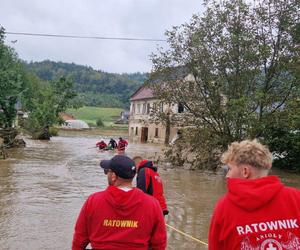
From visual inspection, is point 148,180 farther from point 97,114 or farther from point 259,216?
point 97,114

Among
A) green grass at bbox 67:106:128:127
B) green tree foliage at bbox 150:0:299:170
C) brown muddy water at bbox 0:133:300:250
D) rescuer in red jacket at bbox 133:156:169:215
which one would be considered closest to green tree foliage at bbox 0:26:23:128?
brown muddy water at bbox 0:133:300:250

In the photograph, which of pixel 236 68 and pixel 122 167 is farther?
pixel 236 68

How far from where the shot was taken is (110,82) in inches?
5846

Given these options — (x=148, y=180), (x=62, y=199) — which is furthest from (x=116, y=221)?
(x=62, y=199)

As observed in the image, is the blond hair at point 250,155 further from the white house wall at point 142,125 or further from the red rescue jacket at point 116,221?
the white house wall at point 142,125

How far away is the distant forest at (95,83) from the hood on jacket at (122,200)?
130545 mm

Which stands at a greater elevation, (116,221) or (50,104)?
(50,104)

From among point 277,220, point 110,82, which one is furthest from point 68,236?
point 110,82

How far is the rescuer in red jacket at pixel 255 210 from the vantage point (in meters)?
3.19

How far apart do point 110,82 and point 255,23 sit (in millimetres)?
127907

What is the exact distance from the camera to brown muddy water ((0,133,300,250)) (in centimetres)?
890

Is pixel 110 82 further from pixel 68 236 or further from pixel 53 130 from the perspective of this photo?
pixel 68 236

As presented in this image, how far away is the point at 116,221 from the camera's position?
3.93m

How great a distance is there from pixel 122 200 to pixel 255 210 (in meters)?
1.17
